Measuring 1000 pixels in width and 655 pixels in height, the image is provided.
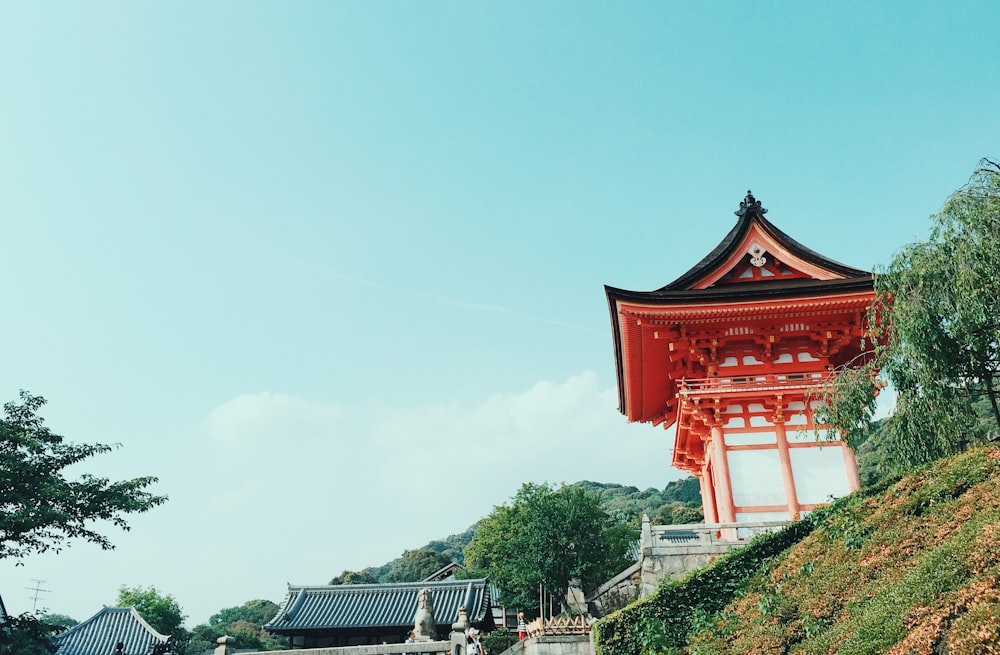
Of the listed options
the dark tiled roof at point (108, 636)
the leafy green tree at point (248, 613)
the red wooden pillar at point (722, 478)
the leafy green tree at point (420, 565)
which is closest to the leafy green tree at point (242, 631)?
the leafy green tree at point (248, 613)

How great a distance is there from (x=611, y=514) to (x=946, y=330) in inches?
3002

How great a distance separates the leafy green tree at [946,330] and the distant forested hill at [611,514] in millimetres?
25244

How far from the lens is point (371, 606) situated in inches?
1483

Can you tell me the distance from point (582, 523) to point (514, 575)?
148 inches

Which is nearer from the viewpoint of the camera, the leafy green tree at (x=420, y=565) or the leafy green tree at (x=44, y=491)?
the leafy green tree at (x=44, y=491)

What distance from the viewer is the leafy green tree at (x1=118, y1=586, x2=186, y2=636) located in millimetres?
51281

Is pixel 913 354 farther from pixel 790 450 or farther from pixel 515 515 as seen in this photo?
pixel 515 515

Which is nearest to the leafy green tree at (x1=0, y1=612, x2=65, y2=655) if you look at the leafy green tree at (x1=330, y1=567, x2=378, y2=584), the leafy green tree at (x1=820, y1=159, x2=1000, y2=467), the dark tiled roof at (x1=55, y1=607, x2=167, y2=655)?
the dark tiled roof at (x1=55, y1=607, x2=167, y2=655)

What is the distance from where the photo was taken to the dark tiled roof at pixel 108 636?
1302 inches

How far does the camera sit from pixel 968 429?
1278 cm

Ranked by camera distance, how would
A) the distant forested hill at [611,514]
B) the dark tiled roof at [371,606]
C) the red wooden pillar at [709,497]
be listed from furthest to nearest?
1. the distant forested hill at [611,514]
2. the dark tiled roof at [371,606]
3. the red wooden pillar at [709,497]

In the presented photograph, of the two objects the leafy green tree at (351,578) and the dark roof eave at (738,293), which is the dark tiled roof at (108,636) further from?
the leafy green tree at (351,578)

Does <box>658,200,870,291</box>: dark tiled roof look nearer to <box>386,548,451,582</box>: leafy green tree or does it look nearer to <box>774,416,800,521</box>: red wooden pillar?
<box>774,416,800,521</box>: red wooden pillar

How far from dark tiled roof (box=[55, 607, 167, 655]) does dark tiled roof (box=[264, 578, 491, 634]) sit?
5937mm
